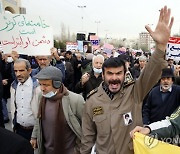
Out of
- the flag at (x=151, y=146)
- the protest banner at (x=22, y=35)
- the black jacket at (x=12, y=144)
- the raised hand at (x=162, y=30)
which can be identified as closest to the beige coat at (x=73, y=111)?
the flag at (x=151, y=146)

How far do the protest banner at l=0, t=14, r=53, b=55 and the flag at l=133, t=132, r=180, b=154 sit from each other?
295cm

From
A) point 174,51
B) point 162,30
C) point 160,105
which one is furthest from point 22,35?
point 174,51

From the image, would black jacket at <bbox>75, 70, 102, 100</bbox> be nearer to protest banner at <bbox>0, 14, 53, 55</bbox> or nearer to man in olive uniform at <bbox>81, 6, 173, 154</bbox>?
protest banner at <bbox>0, 14, 53, 55</bbox>

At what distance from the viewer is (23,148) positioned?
132 cm

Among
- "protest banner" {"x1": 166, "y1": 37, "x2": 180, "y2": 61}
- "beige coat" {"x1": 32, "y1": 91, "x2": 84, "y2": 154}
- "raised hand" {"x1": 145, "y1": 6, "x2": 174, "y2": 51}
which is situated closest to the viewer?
"raised hand" {"x1": 145, "y1": 6, "x2": 174, "y2": 51}

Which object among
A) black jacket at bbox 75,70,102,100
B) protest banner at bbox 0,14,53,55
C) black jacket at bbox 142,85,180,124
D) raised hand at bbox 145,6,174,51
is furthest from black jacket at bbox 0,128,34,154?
protest banner at bbox 0,14,53,55

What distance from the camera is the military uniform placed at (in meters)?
2.48

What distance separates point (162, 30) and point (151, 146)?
3.07 feet

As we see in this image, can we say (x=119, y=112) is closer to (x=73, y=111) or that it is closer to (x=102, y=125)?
(x=102, y=125)

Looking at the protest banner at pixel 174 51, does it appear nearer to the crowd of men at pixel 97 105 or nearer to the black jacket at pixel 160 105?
the crowd of men at pixel 97 105

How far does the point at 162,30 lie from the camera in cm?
236

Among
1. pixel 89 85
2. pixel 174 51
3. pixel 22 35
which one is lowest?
pixel 89 85

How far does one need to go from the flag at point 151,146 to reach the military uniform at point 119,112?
0.30 m

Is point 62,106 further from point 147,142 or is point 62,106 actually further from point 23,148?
point 23,148
